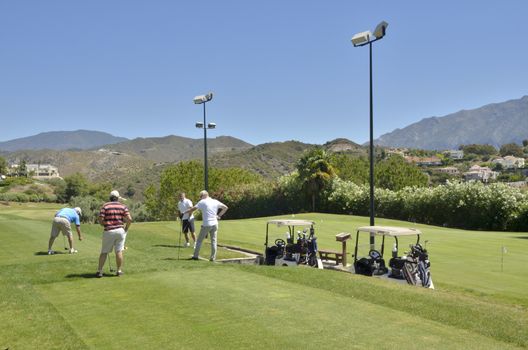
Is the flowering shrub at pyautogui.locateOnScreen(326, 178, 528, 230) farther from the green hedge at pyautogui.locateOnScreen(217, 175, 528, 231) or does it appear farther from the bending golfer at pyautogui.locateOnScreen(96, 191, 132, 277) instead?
the bending golfer at pyautogui.locateOnScreen(96, 191, 132, 277)

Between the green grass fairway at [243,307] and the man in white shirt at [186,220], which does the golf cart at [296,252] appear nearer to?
the green grass fairway at [243,307]

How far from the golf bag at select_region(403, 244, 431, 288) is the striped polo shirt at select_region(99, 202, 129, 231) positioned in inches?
283

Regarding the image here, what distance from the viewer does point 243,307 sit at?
925cm

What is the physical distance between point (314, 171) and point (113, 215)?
139 ft

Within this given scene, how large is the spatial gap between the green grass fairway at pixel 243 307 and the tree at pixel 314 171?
37.0 meters

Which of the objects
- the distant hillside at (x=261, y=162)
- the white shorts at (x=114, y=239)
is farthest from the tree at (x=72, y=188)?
the white shorts at (x=114, y=239)

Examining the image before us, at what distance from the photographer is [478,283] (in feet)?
44.8

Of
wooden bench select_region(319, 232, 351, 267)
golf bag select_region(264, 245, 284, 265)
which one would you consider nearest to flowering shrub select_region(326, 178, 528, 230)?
wooden bench select_region(319, 232, 351, 267)

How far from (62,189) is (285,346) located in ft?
426

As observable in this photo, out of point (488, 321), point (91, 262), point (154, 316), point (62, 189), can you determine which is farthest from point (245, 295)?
point (62, 189)

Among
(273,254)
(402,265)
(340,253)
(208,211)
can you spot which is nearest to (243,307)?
(402,265)

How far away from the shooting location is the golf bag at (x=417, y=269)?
508 inches

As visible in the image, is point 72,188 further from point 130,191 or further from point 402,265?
point 402,265

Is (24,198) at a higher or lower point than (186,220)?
higher
